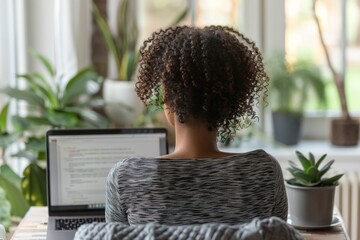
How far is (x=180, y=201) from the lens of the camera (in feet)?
5.54

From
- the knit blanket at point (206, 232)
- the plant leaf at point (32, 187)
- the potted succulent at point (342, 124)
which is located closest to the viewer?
the knit blanket at point (206, 232)

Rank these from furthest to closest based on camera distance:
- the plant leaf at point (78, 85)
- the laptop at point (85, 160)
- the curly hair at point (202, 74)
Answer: the plant leaf at point (78, 85) < the laptop at point (85, 160) < the curly hair at point (202, 74)

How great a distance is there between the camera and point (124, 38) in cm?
361

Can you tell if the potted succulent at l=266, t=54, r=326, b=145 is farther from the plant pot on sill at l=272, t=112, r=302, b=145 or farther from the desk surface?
the desk surface

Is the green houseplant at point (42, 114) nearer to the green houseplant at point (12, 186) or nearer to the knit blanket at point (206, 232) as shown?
the green houseplant at point (12, 186)

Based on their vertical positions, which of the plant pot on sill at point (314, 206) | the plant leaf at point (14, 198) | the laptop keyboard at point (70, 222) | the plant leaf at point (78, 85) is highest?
the plant leaf at point (78, 85)

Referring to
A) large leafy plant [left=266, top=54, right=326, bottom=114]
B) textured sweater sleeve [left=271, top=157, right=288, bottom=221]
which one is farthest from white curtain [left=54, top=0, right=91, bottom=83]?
textured sweater sleeve [left=271, top=157, right=288, bottom=221]

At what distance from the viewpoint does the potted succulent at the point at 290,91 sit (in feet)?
11.9

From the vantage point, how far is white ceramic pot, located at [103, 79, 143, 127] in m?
3.55

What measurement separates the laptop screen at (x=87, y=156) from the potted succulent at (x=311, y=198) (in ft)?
1.46

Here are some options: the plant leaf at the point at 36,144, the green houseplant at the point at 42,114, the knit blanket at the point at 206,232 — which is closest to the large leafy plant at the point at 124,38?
the green houseplant at the point at 42,114

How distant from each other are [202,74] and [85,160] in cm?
80

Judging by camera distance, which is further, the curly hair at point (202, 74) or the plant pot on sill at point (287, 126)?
the plant pot on sill at point (287, 126)

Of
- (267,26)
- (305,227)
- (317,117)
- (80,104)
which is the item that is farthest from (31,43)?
(305,227)
